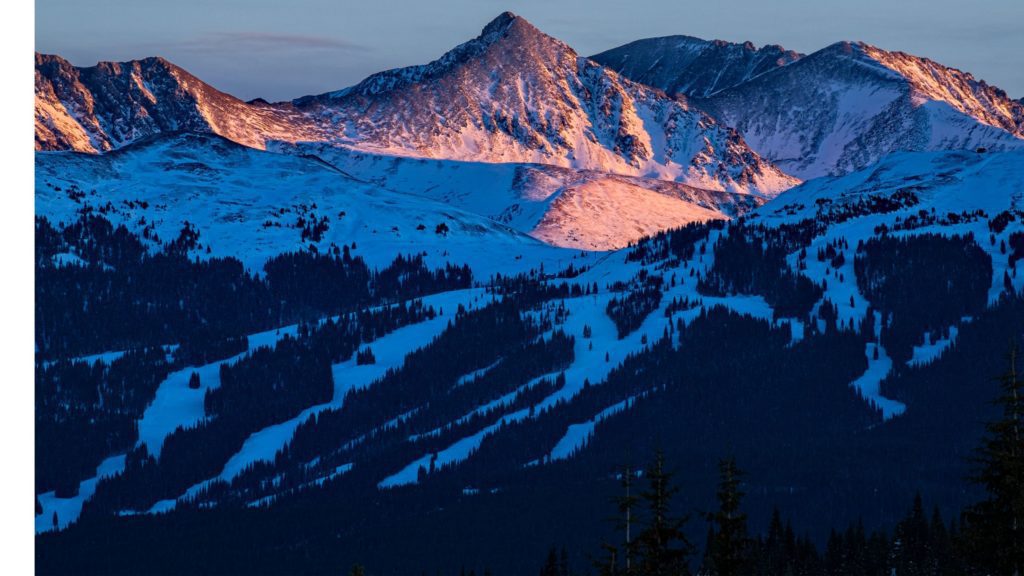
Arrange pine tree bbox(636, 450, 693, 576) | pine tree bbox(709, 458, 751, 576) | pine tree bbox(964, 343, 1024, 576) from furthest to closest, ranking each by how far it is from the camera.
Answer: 1. pine tree bbox(709, 458, 751, 576)
2. pine tree bbox(636, 450, 693, 576)
3. pine tree bbox(964, 343, 1024, 576)

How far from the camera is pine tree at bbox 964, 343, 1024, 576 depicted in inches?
1978

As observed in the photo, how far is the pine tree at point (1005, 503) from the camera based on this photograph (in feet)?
165

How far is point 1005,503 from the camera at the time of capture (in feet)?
167

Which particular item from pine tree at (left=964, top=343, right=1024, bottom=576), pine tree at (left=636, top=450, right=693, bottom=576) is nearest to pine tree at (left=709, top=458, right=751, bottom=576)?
pine tree at (left=636, top=450, right=693, bottom=576)

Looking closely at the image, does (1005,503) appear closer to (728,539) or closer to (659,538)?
(728,539)

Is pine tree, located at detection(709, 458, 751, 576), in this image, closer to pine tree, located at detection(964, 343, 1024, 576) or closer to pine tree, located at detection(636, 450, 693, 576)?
pine tree, located at detection(636, 450, 693, 576)

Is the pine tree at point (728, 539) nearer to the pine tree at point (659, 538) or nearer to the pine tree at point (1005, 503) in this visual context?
the pine tree at point (659, 538)

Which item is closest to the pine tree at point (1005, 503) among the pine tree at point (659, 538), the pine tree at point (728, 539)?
the pine tree at point (728, 539)

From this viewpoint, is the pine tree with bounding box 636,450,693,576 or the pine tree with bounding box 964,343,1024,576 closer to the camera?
the pine tree with bounding box 964,343,1024,576

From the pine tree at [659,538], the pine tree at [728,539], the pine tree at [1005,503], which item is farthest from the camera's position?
the pine tree at [728,539]
